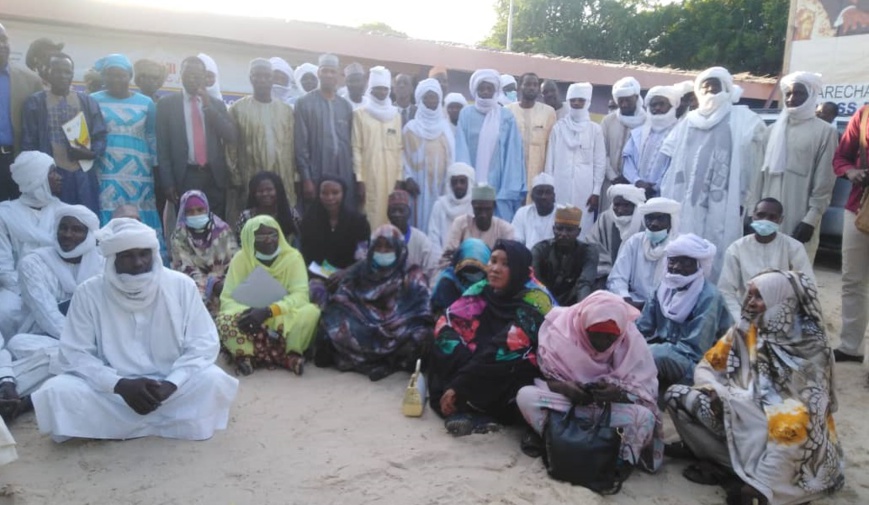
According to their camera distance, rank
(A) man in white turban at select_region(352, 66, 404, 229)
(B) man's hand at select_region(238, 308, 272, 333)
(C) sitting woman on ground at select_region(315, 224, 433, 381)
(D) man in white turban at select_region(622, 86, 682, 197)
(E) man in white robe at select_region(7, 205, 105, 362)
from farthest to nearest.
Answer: (D) man in white turban at select_region(622, 86, 682, 197), (A) man in white turban at select_region(352, 66, 404, 229), (C) sitting woman on ground at select_region(315, 224, 433, 381), (B) man's hand at select_region(238, 308, 272, 333), (E) man in white robe at select_region(7, 205, 105, 362)

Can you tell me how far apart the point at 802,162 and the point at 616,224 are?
1.57 m

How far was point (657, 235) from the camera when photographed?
5.20m

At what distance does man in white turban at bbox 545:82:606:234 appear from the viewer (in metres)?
6.93

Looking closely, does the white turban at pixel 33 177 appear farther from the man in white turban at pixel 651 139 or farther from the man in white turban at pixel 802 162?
the man in white turban at pixel 802 162

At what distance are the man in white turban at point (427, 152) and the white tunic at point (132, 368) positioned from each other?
3309 mm

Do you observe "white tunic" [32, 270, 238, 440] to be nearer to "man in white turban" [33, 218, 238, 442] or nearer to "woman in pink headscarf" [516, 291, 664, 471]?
"man in white turban" [33, 218, 238, 442]

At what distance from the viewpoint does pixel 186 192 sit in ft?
18.9

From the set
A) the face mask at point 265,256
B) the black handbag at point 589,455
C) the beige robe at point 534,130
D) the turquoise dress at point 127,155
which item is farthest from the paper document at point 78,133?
the black handbag at point 589,455

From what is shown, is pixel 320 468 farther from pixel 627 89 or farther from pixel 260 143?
pixel 627 89

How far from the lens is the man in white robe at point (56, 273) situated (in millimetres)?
4289

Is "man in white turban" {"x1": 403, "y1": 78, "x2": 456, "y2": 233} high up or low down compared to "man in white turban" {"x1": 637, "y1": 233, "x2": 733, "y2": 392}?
up

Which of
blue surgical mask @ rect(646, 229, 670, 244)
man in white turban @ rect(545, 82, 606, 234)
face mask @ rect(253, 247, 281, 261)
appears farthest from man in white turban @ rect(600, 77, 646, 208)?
face mask @ rect(253, 247, 281, 261)

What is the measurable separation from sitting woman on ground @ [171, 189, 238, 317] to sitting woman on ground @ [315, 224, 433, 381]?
42.7 inches

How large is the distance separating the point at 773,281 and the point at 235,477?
2821 millimetres
